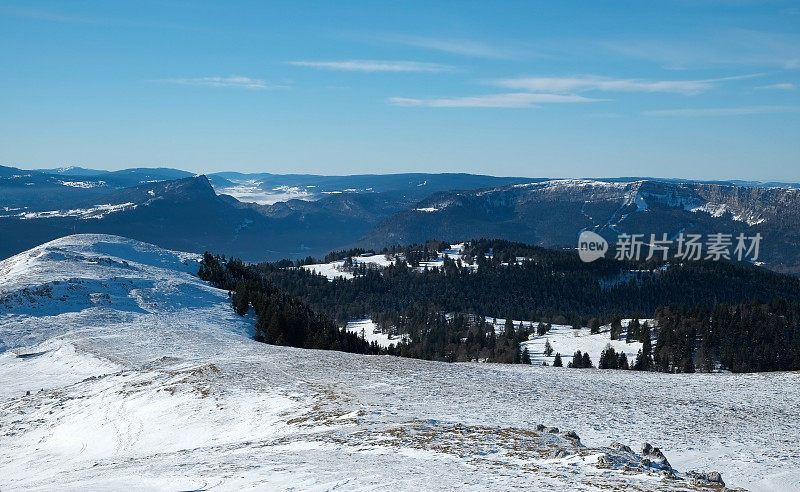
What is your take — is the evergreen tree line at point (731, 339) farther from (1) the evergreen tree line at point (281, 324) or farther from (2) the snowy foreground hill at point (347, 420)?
(2) the snowy foreground hill at point (347, 420)

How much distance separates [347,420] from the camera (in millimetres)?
25156

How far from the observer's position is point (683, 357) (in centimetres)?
10669

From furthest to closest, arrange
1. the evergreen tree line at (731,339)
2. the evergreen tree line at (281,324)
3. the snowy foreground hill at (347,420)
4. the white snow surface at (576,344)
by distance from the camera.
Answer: the white snow surface at (576,344)
the evergreen tree line at (731,339)
the evergreen tree line at (281,324)
the snowy foreground hill at (347,420)

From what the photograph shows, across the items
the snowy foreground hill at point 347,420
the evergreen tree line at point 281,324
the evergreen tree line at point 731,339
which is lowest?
the evergreen tree line at point 731,339

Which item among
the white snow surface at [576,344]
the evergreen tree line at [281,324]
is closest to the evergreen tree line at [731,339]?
the white snow surface at [576,344]

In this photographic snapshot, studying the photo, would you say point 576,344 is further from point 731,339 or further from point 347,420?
point 347,420

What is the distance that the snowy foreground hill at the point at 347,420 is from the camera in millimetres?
18719

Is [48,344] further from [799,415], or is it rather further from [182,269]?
[799,415]

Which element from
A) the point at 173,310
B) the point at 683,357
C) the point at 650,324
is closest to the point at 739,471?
the point at 173,310

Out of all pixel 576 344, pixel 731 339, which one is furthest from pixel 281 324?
pixel 731 339

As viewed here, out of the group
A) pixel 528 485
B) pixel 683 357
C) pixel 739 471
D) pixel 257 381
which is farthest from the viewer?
pixel 683 357

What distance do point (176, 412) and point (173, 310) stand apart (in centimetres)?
3496

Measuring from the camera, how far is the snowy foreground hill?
18719 mm

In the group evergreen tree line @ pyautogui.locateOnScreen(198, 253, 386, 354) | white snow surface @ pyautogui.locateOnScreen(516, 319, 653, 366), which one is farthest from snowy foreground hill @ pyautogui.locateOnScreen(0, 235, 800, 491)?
white snow surface @ pyautogui.locateOnScreen(516, 319, 653, 366)
